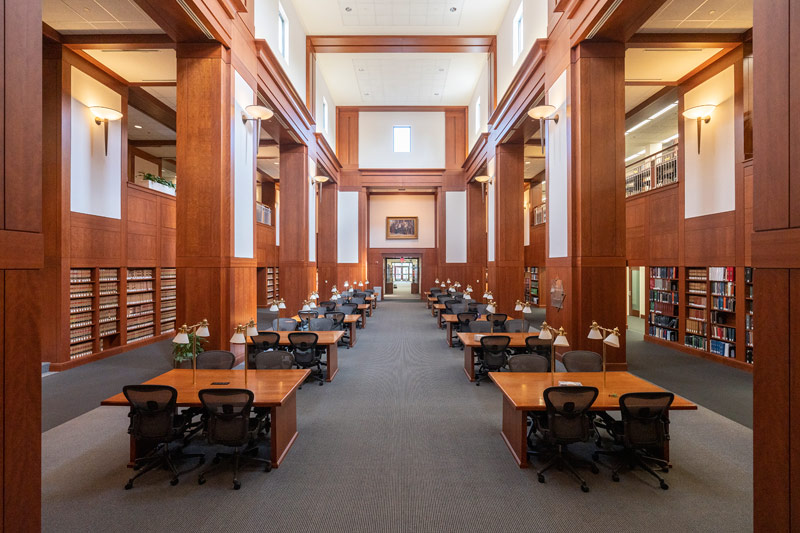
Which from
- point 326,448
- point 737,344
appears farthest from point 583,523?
point 737,344

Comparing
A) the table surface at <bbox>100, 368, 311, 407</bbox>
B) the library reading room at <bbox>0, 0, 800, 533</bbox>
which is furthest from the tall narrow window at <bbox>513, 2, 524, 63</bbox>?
the table surface at <bbox>100, 368, 311, 407</bbox>

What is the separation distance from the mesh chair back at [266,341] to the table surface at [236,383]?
5.25 feet

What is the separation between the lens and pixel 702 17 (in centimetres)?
716

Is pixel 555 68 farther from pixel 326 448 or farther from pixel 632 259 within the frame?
pixel 326 448

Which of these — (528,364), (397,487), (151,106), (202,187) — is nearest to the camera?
(397,487)

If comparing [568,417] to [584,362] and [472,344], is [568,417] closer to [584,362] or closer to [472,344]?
[584,362]

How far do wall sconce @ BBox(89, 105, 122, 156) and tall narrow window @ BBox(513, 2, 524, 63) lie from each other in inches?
406

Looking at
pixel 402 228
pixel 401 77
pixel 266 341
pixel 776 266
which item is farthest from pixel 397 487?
pixel 402 228

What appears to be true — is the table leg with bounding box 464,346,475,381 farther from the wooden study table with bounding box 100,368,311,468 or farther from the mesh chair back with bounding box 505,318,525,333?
the wooden study table with bounding box 100,368,311,468

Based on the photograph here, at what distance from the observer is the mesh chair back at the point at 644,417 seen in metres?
3.80

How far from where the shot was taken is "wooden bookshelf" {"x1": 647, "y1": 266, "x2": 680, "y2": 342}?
33.6 ft

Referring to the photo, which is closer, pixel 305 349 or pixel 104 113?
pixel 305 349

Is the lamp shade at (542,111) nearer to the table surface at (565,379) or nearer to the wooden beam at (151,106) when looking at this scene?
the table surface at (565,379)

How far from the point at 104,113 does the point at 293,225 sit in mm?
5784
